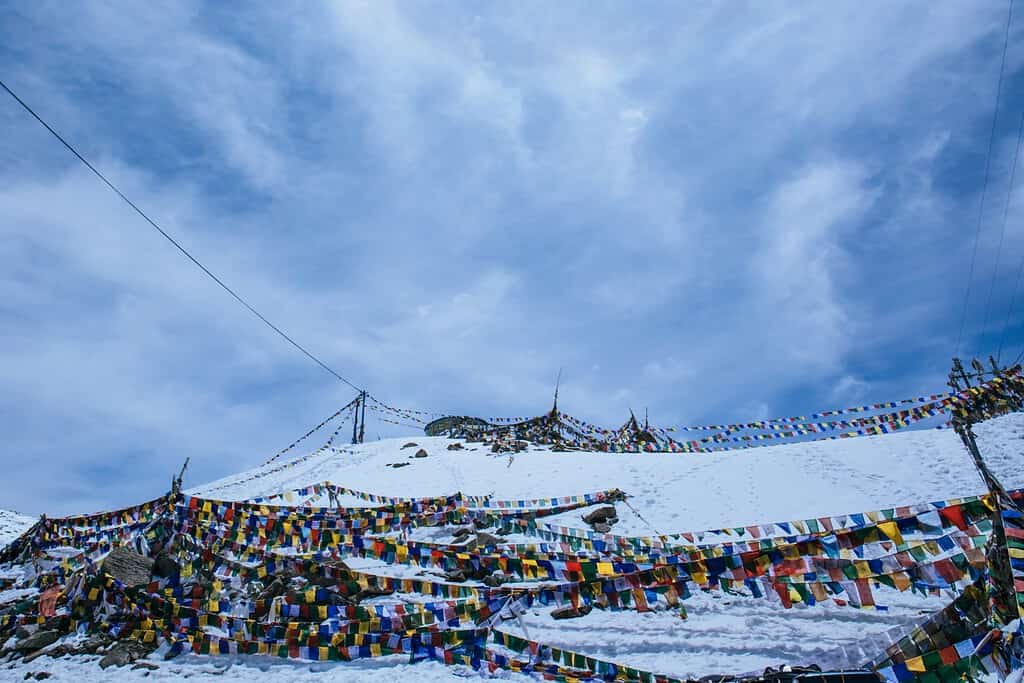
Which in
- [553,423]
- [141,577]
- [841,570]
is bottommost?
[841,570]

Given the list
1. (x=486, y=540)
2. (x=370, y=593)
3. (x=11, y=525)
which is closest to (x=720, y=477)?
(x=486, y=540)

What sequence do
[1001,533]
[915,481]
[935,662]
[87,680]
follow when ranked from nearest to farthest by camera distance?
[935,662], [1001,533], [87,680], [915,481]

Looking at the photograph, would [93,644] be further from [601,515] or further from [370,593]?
[601,515]

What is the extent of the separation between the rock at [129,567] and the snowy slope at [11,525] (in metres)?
17.6

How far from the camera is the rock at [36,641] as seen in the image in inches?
460

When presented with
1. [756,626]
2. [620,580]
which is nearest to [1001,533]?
[756,626]

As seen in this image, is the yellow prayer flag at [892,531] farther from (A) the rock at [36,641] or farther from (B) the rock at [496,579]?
(A) the rock at [36,641]

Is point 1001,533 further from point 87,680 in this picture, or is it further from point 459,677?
point 87,680

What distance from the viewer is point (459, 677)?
959cm

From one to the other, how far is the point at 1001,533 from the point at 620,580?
Result: 17.9 ft

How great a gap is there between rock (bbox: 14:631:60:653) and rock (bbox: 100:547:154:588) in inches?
60.4

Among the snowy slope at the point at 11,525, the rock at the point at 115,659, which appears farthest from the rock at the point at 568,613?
the snowy slope at the point at 11,525

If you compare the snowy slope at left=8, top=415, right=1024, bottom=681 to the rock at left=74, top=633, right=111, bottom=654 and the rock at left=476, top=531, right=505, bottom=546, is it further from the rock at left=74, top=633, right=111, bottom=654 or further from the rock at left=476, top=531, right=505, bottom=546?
the rock at left=476, top=531, right=505, bottom=546

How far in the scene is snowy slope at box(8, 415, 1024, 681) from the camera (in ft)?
32.4
